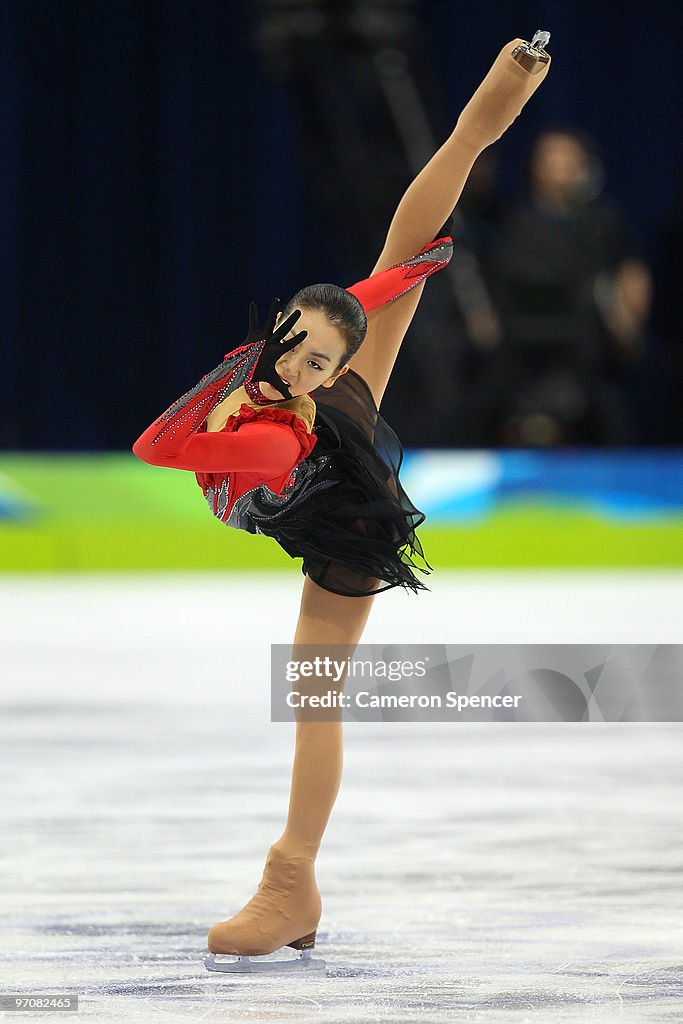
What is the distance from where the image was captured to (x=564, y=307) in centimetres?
552

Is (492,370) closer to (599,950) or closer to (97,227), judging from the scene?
(97,227)

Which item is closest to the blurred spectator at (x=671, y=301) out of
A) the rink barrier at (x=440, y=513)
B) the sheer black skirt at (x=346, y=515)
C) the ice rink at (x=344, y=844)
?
the rink barrier at (x=440, y=513)

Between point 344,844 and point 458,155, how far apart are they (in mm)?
970

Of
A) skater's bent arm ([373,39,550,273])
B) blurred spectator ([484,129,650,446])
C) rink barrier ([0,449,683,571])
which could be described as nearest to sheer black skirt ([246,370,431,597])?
skater's bent arm ([373,39,550,273])

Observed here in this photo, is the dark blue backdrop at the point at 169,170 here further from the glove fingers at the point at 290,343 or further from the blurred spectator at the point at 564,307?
the glove fingers at the point at 290,343

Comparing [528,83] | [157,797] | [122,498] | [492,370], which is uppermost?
[492,370]

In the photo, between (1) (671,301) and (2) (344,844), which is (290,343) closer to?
(2) (344,844)

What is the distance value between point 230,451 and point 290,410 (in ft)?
0.33

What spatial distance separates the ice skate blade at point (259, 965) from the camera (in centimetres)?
173

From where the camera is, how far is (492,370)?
19.6 ft

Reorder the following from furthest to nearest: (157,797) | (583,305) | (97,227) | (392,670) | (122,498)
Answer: (97,227), (583,305), (122,498), (157,797), (392,670)

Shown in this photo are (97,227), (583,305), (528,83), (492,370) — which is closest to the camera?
(528,83)

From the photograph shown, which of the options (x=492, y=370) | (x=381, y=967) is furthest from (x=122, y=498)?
(x=381, y=967)

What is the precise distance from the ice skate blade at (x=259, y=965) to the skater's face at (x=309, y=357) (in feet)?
1.98
